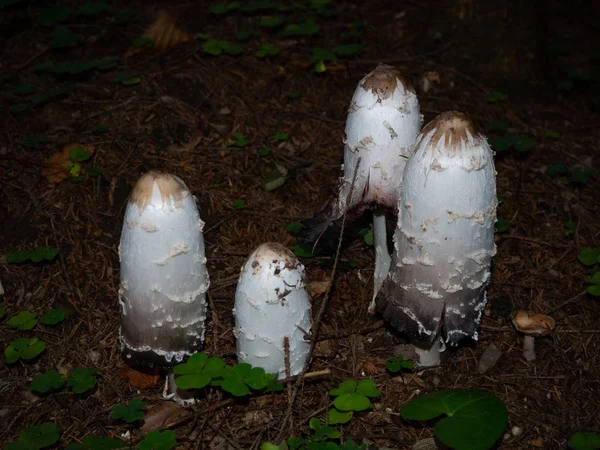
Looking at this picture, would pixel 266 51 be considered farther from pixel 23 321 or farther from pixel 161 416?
pixel 161 416

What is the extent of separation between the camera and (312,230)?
358 centimetres

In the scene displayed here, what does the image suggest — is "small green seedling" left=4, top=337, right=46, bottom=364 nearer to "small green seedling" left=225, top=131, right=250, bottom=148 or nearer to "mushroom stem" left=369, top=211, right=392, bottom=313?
"mushroom stem" left=369, top=211, right=392, bottom=313

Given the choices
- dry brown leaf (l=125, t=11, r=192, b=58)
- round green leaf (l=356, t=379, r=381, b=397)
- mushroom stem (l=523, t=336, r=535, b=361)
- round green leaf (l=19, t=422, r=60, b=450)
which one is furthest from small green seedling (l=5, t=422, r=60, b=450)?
dry brown leaf (l=125, t=11, r=192, b=58)

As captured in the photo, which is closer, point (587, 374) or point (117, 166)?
point (587, 374)

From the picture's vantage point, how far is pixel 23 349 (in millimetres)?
3178

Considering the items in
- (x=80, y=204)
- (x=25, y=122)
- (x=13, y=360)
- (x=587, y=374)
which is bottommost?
(x=587, y=374)

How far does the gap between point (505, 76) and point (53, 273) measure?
13.5 feet

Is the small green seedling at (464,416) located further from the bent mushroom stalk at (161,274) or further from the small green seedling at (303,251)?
the small green seedling at (303,251)

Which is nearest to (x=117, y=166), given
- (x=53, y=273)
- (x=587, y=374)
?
(x=53, y=273)

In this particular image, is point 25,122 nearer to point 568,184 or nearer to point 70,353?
point 70,353

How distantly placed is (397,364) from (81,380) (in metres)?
1.61

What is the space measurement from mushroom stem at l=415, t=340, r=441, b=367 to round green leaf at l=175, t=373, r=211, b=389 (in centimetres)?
125

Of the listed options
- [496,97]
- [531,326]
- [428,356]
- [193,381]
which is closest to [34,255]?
[193,381]

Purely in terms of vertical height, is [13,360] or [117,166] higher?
[117,166]
